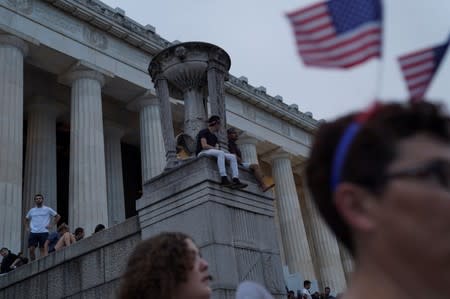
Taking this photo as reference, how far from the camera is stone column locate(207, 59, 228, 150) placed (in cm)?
1206

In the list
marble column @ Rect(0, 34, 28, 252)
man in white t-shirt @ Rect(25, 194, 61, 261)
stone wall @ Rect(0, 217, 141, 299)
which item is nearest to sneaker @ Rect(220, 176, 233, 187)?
stone wall @ Rect(0, 217, 141, 299)

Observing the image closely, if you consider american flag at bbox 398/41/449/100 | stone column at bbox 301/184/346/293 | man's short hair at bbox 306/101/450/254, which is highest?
stone column at bbox 301/184/346/293

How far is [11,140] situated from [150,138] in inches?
341

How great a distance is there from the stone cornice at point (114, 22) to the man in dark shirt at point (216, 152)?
1817 centimetres

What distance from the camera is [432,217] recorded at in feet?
5.33

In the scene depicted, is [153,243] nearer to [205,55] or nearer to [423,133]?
[423,133]

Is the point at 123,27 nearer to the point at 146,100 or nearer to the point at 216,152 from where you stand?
the point at 146,100

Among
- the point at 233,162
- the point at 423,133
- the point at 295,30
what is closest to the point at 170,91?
the point at 233,162

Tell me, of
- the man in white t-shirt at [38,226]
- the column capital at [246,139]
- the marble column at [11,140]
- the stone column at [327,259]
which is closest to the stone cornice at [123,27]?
the column capital at [246,139]

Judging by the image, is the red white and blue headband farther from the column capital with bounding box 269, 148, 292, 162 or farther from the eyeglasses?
the column capital with bounding box 269, 148, 292, 162

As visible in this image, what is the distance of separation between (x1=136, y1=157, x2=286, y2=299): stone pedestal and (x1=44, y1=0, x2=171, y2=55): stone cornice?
721 inches

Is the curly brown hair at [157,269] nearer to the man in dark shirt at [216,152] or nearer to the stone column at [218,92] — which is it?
the man in dark shirt at [216,152]

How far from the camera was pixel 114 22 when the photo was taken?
28.5m

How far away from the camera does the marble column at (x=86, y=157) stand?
80.3ft
